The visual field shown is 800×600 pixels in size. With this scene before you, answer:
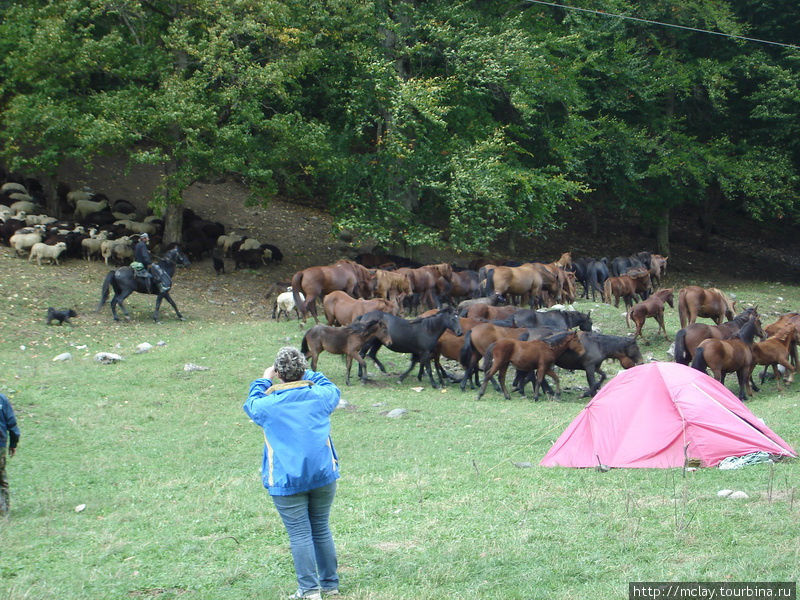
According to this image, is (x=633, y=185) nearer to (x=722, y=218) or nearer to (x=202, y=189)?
(x=722, y=218)

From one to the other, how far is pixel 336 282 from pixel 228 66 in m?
7.87

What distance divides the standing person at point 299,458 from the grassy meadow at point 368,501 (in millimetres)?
519

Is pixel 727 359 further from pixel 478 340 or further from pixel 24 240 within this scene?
pixel 24 240

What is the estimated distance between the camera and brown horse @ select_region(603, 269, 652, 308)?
22141mm

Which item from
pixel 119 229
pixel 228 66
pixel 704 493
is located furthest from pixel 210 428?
pixel 119 229

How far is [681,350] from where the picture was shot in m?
15.5

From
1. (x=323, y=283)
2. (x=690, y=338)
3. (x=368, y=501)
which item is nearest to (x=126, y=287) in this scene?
(x=323, y=283)

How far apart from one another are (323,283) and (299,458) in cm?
1547

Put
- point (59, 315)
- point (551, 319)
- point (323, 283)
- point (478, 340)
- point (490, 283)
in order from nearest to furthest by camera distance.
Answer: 1. point (478, 340)
2. point (551, 319)
3. point (59, 315)
4. point (323, 283)
5. point (490, 283)

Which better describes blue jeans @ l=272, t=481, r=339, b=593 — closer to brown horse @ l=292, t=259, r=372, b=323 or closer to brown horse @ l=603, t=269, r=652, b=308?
brown horse @ l=292, t=259, r=372, b=323

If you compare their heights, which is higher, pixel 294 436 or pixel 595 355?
pixel 294 436

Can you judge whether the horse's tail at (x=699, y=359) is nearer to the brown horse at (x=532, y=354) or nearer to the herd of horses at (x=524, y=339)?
the herd of horses at (x=524, y=339)

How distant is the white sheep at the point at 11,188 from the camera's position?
3103 cm

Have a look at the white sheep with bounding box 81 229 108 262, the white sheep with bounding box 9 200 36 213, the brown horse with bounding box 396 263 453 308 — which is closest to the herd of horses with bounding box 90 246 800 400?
the brown horse with bounding box 396 263 453 308
